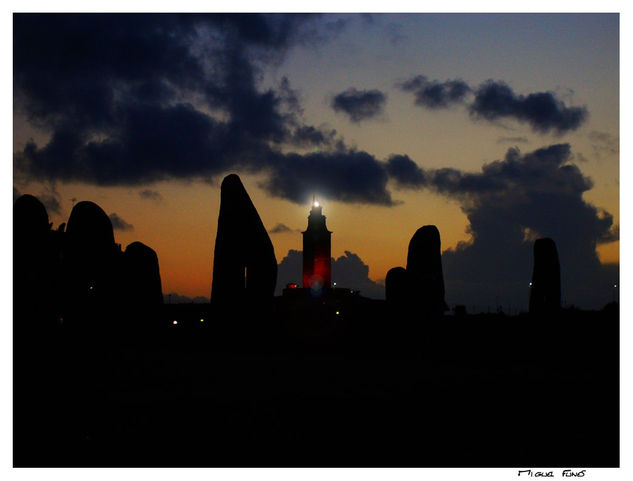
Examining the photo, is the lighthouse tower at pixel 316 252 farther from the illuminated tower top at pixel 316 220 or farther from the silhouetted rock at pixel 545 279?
the silhouetted rock at pixel 545 279

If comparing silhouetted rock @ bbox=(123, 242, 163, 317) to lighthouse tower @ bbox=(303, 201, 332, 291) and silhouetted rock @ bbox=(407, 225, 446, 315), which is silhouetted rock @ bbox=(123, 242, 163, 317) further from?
lighthouse tower @ bbox=(303, 201, 332, 291)

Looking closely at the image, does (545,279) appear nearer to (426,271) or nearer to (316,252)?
(426,271)

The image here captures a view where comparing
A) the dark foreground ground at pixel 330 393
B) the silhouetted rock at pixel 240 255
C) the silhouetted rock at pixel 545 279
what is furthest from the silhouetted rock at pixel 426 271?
the silhouetted rock at pixel 240 255

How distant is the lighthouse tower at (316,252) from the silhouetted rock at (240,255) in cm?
4902

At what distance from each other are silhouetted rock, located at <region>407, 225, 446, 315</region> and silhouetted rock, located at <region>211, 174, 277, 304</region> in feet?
15.7

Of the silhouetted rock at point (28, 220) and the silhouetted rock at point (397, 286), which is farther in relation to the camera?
the silhouetted rock at point (397, 286)

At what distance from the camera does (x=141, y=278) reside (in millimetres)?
23859

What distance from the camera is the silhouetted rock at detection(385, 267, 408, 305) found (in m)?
22.7

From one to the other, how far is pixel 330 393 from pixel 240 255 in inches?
398

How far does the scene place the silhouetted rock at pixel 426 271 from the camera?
22625mm

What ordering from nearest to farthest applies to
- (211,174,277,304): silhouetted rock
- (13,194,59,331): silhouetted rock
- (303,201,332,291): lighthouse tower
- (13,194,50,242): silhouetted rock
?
(13,194,59,331): silhouetted rock
(13,194,50,242): silhouetted rock
(211,174,277,304): silhouetted rock
(303,201,332,291): lighthouse tower

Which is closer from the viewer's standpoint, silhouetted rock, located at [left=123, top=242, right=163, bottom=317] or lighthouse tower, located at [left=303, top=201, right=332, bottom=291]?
silhouetted rock, located at [left=123, top=242, right=163, bottom=317]

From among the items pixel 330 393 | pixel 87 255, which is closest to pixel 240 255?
pixel 87 255

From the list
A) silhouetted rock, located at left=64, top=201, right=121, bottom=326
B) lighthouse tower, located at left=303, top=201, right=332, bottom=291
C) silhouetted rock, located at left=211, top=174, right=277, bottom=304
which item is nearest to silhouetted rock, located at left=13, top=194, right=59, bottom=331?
silhouetted rock, located at left=64, top=201, right=121, bottom=326
